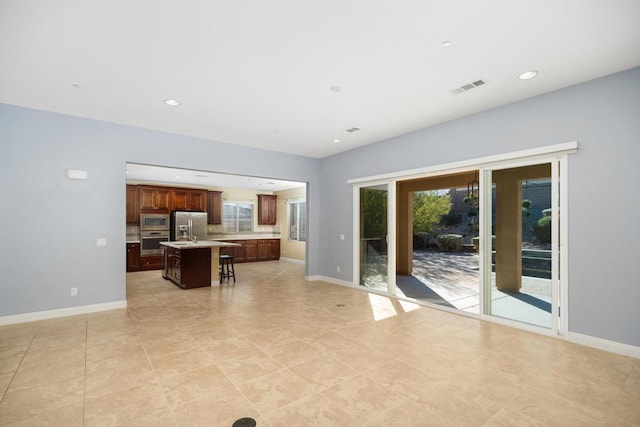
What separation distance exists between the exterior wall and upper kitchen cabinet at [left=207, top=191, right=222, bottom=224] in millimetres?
2304

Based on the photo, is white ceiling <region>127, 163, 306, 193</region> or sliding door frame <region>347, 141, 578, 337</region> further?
white ceiling <region>127, 163, 306, 193</region>

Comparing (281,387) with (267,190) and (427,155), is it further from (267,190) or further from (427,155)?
(267,190)

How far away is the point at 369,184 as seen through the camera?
6.12 meters

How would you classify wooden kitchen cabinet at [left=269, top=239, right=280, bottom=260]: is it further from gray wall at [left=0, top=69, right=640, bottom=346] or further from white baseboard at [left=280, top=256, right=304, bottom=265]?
gray wall at [left=0, top=69, right=640, bottom=346]

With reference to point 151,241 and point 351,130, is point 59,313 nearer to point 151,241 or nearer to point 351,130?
point 151,241

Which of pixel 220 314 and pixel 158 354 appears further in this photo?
pixel 220 314

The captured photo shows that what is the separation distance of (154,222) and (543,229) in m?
9.23

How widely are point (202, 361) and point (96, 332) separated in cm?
179

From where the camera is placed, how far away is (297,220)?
1088 centimetres

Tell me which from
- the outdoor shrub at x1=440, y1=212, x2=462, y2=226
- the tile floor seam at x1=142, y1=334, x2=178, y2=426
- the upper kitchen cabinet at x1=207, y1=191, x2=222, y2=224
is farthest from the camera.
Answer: the outdoor shrub at x1=440, y1=212, x2=462, y2=226

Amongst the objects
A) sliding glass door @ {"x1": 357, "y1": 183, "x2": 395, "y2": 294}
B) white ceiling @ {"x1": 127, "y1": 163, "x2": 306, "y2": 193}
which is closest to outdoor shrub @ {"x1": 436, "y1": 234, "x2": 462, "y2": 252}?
white ceiling @ {"x1": 127, "y1": 163, "x2": 306, "y2": 193}

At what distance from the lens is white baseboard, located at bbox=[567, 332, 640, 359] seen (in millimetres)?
3059

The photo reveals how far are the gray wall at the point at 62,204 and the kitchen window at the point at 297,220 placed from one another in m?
5.80

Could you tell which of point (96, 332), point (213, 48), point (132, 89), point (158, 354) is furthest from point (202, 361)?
point (132, 89)
